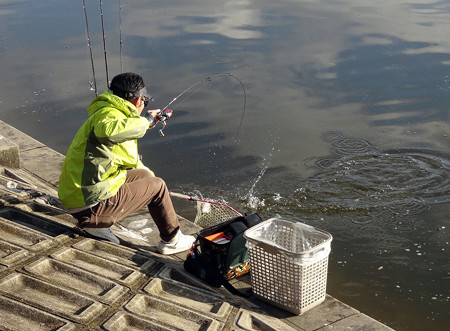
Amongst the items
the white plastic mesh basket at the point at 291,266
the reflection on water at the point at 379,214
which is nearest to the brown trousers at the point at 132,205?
the white plastic mesh basket at the point at 291,266

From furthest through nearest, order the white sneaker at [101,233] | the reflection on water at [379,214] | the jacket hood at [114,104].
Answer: the reflection on water at [379,214] < the white sneaker at [101,233] < the jacket hood at [114,104]

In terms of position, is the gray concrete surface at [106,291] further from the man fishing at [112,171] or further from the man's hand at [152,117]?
the man's hand at [152,117]

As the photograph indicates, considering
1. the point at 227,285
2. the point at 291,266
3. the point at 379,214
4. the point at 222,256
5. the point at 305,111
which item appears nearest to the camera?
the point at 291,266

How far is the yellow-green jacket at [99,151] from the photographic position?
4.71m

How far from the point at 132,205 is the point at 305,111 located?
4.59 metres

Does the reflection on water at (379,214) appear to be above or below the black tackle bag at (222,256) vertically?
below

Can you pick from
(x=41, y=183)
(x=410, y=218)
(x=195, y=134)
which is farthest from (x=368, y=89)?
(x=41, y=183)

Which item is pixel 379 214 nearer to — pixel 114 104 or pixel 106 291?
pixel 114 104

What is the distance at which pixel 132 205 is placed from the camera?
5.03 metres

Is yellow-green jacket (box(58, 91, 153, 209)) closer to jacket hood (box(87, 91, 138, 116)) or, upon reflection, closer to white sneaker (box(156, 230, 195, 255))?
jacket hood (box(87, 91, 138, 116))

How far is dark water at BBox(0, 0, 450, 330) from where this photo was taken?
6195 millimetres

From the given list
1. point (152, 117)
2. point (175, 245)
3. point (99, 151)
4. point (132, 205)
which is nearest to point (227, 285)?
point (175, 245)

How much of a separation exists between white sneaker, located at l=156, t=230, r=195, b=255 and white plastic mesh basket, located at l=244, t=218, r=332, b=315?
2.69 feet

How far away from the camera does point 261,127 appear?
867 cm
